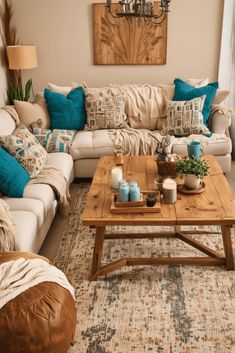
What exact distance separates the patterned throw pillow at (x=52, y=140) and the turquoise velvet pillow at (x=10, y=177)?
38.4 inches

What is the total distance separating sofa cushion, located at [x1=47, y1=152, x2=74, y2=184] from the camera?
3.57 meters

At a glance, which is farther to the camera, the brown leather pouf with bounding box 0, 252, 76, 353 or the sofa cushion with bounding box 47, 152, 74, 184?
the sofa cushion with bounding box 47, 152, 74, 184

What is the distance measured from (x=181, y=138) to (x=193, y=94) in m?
0.51

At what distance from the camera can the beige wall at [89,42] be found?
471cm

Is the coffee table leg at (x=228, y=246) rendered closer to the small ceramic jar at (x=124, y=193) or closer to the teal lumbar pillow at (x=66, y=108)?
the small ceramic jar at (x=124, y=193)

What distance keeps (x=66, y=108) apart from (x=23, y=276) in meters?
2.60

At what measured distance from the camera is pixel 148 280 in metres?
2.64

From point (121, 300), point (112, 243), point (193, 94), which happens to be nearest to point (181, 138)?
point (193, 94)

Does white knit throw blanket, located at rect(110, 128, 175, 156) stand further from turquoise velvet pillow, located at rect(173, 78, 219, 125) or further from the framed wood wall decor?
the framed wood wall decor

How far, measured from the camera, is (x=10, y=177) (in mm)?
2852

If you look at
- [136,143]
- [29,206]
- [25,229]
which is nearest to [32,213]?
[29,206]

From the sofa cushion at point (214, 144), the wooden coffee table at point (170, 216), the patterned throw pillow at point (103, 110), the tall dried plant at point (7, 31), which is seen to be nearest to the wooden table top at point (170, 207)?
the wooden coffee table at point (170, 216)

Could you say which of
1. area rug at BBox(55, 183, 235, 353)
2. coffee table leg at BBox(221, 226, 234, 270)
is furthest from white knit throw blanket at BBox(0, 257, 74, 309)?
coffee table leg at BBox(221, 226, 234, 270)

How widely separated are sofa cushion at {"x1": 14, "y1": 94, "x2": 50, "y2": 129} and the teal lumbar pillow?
7 centimetres
